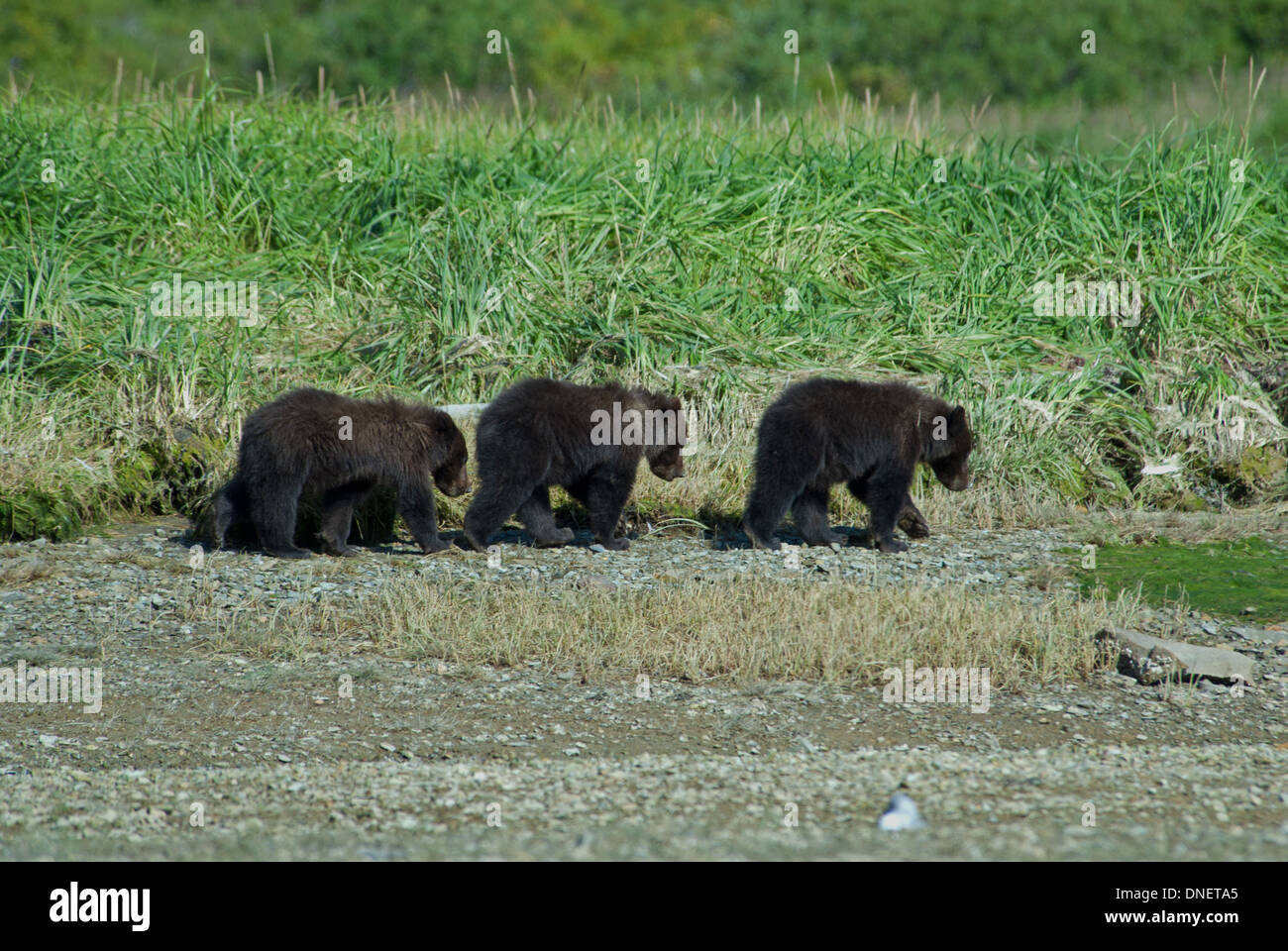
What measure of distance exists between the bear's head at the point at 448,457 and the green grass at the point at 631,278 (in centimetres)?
160

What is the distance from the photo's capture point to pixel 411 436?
954 cm

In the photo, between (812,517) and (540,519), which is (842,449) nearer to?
(812,517)

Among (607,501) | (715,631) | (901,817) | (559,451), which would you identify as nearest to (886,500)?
(607,501)

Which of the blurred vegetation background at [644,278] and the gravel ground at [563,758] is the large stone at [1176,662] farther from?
the blurred vegetation background at [644,278]

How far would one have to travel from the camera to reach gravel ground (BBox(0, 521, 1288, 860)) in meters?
4.89

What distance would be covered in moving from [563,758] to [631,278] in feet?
24.1

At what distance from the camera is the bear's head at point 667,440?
10008 millimetres

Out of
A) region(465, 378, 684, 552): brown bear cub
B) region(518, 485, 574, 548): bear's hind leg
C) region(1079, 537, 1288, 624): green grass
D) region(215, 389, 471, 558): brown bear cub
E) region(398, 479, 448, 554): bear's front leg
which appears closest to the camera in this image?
region(1079, 537, 1288, 624): green grass

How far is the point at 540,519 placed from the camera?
32.5 feet

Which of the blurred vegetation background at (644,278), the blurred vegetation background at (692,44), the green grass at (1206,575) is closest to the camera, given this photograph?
the green grass at (1206,575)

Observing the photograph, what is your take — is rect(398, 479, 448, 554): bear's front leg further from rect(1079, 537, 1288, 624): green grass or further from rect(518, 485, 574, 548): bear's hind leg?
rect(1079, 537, 1288, 624): green grass

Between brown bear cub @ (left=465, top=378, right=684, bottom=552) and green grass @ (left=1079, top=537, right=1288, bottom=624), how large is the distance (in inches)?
127

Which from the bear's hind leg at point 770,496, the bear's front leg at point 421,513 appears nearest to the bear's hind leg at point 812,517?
the bear's hind leg at point 770,496

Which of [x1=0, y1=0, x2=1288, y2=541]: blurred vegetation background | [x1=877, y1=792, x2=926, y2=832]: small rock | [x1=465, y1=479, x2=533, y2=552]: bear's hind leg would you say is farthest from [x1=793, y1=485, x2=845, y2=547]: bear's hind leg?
[x1=877, y1=792, x2=926, y2=832]: small rock
